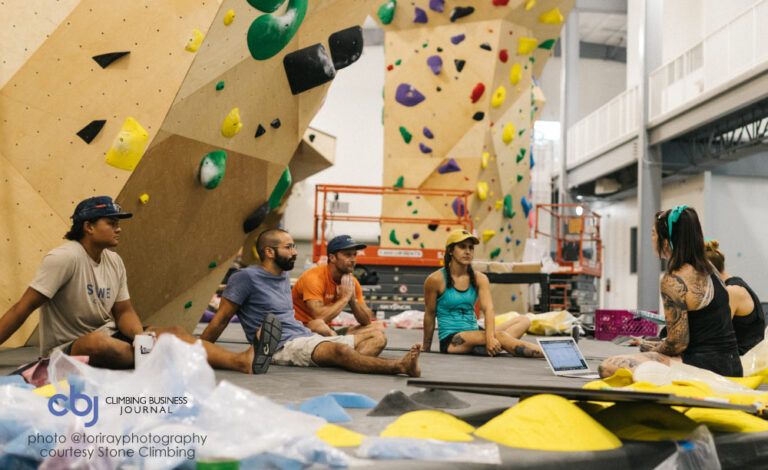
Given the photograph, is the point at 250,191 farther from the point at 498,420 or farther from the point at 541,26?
the point at 541,26

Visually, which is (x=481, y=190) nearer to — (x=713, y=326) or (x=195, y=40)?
(x=195, y=40)

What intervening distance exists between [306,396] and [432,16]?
8.04 meters

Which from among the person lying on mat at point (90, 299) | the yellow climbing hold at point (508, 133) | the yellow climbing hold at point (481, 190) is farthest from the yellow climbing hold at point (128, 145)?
the yellow climbing hold at point (508, 133)

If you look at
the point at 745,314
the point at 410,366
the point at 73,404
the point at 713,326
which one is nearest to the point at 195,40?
the point at 410,366

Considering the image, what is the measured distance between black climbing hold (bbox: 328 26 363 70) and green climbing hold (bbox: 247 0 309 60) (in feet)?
1.69

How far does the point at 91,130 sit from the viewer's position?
4035 millimetres

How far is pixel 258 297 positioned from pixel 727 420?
8.36 ft

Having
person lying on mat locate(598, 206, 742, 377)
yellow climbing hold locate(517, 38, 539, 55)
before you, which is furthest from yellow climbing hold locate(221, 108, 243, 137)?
yellow climbing hold locate(517, 38, 539, 55)

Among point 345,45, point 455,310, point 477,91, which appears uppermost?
point 477,91

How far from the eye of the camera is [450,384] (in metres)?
2.42

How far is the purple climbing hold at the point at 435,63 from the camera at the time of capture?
998 cm

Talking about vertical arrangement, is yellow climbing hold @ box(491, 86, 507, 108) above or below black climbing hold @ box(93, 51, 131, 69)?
above

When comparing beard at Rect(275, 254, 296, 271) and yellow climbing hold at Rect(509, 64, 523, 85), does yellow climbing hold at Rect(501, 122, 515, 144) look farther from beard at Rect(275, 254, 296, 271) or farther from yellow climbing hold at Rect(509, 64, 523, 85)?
beard at Rect(275, 254, 296, 271)

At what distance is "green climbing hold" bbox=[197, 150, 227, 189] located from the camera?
464cm
